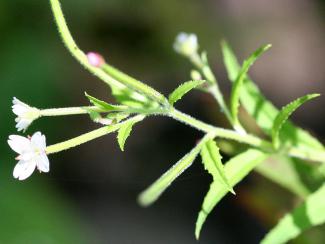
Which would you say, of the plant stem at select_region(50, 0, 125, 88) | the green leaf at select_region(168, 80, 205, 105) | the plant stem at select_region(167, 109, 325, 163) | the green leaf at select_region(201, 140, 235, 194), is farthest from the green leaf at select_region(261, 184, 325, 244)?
the plant stem at select_region(50, 0, 125, 88)

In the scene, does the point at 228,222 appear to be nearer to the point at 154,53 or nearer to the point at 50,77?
the point at 154,53

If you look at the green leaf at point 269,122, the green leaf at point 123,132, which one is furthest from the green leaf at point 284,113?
the green leaf at point 123,132

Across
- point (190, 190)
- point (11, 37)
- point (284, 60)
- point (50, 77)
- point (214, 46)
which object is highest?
point (11, 37)

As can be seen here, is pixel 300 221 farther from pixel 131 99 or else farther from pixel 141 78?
pixel 141 78

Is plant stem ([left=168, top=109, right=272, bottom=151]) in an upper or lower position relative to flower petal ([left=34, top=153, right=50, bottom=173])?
lower

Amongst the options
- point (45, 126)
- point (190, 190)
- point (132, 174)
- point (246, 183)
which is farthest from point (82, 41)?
point (246, 183)

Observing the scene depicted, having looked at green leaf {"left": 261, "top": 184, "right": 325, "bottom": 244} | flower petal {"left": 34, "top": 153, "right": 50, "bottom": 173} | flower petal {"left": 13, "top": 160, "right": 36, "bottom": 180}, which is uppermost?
flower petal {"left": 13, "top": 160, "right": 36, "bottom": 180}

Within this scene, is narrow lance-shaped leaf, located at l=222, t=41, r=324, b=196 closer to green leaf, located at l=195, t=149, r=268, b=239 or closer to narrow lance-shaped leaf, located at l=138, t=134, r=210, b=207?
green leaf, located at l=195, t=149, r=268, b=239

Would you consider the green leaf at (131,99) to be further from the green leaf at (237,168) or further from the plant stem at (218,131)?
the green leaf at (237,168)
